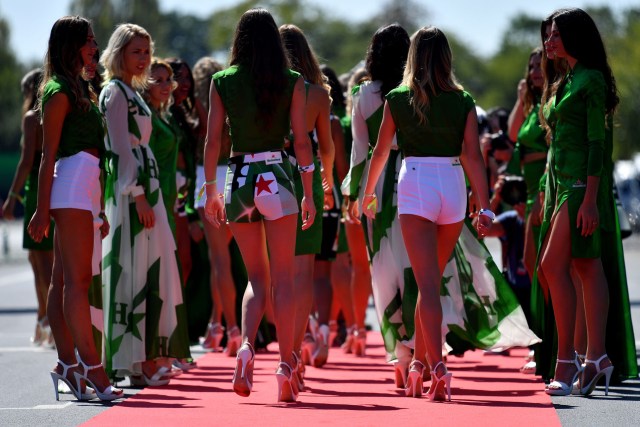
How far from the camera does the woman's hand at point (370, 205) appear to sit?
8.91 metres

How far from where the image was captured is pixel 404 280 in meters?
9.50

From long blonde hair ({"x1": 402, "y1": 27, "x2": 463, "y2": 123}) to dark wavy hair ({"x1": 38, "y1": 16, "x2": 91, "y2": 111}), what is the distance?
71.4 inches

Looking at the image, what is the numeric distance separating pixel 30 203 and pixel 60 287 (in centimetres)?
335

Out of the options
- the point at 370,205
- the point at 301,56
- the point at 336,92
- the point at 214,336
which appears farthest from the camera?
the point at 214,336

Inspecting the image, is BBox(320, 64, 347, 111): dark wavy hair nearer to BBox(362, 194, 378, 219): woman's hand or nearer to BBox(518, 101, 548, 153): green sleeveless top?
BBox(518, 101, 548, 153): green sleeveless top

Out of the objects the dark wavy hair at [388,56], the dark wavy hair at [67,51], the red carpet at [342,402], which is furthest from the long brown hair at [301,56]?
the red carpet at [342,402]

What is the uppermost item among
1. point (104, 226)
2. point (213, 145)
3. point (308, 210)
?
point (213, 145)

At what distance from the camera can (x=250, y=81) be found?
8.34 meters

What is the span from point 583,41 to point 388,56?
1379mm

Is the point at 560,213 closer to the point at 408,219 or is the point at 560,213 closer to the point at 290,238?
the point at 408,219

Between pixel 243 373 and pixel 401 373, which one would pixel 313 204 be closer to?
pixel 243 373

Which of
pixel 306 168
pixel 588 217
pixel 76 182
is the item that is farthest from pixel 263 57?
pixel 588 217

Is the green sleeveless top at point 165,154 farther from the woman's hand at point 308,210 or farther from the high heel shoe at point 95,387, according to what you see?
the woman's hand at point 308,210

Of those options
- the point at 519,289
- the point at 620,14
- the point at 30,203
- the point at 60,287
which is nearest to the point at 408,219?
the point at 60,287
